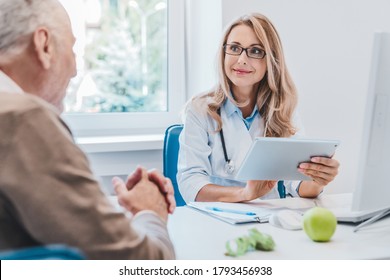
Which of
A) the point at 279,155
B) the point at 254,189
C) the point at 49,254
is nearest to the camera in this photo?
the point at 49,254

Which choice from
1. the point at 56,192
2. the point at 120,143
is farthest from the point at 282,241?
the point at 120,143

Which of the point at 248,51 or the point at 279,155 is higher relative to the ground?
the point at 248,51

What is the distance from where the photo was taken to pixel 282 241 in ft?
4.29

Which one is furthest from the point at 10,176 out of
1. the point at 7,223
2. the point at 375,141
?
the point at 375,141

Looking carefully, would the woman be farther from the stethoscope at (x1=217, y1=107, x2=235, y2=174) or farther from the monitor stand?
the monitor stand

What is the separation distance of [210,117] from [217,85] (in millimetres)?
151

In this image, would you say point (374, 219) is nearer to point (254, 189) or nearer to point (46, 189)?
point (254, 189)

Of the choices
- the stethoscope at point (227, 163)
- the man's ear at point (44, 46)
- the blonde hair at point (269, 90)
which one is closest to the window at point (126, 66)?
the blonde hair at point (269, 90)

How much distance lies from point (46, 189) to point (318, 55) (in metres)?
2.23

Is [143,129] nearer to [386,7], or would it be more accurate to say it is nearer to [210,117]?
[210,117]

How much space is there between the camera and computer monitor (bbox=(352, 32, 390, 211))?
49.5 inches

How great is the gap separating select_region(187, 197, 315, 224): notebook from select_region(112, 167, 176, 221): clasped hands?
0.31 m

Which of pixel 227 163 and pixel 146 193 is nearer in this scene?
pixel 146 193

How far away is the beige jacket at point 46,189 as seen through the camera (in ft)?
2.67
